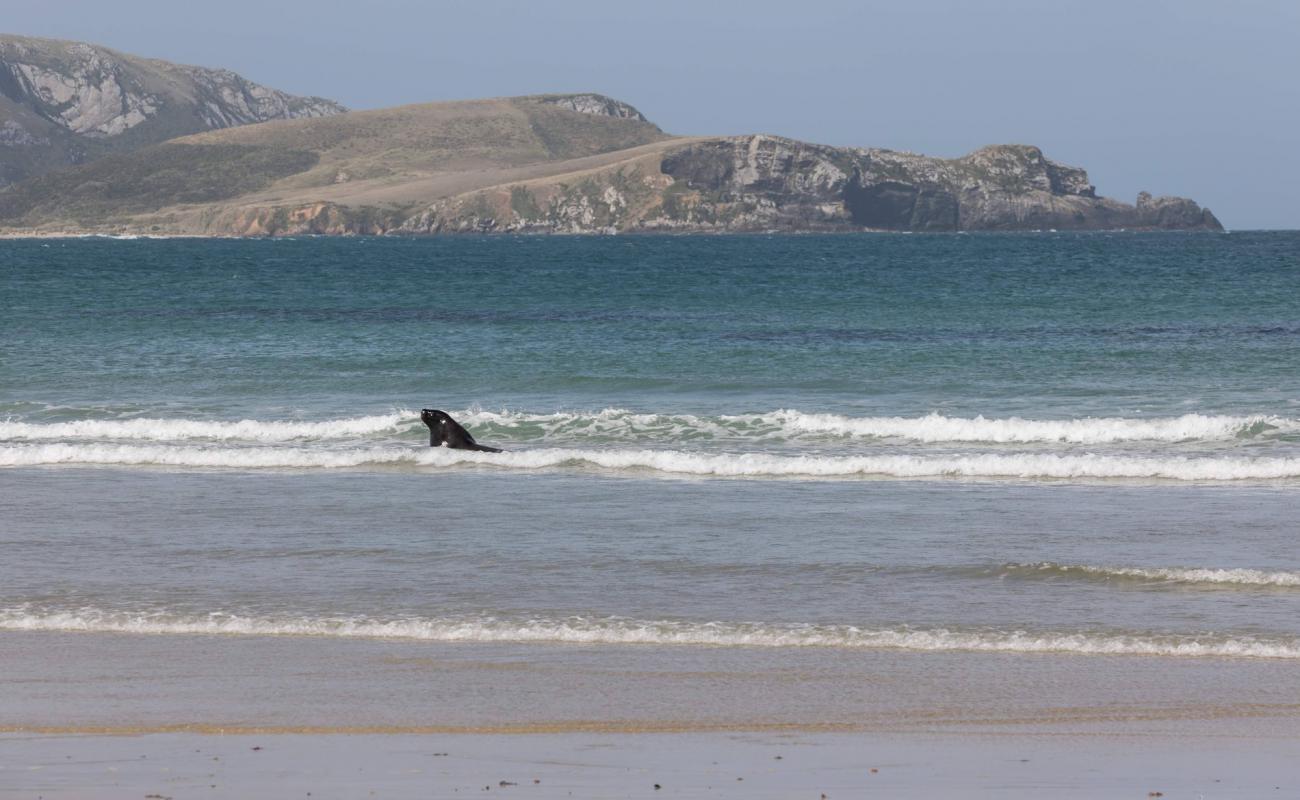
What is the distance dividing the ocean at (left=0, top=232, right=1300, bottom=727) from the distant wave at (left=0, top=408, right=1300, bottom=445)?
0.09 m

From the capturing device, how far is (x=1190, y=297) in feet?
178

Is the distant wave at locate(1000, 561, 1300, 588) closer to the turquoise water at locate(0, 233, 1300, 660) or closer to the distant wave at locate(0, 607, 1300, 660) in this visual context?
the turquoise water at locate(0, 233, 1300, 660)

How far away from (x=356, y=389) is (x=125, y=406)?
4.52 metres

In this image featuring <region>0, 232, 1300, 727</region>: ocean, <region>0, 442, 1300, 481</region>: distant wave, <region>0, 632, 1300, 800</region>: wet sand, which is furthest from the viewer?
<region>0, 442, 1300, 481</region>: distant wave

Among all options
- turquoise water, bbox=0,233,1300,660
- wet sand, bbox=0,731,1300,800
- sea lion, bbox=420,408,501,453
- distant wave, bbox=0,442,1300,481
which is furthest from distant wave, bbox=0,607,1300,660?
sea lion, bbox=420,408,501,453

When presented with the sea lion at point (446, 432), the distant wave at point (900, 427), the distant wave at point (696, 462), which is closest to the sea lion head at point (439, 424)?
the sea lion at point (446, 432)

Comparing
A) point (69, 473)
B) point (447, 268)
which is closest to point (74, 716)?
point (69, 473)

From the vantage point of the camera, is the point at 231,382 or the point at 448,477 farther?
the point at 231,382

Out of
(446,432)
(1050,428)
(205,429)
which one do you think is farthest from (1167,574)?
(205,429)

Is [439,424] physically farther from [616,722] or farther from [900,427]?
[616,722]

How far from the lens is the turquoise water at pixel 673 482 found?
11.2 meters

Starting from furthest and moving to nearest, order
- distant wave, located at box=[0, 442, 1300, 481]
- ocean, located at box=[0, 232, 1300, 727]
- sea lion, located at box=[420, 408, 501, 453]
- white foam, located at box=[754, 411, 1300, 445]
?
white foam, located at box=[754, 411, 1300, 445], sea lion, located at box=[420, 408, 501, 453], distant wave, located at box=[0, 442, 1300, 481], ocean, located at box=[0, 232, 1300, 727]

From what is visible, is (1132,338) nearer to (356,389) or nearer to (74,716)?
(356,389)

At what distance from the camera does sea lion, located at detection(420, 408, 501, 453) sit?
67.3ft
